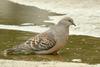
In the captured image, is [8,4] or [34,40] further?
[8,4]

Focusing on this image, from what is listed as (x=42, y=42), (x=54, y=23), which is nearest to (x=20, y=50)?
(x=42, y=42)

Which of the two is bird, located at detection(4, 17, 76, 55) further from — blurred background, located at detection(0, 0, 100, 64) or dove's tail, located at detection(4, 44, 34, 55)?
blurred background, located at detection(0, 0, 100, 64)

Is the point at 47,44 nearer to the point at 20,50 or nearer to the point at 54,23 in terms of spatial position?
the point at 20,50

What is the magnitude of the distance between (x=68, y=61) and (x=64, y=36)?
859 millimetres

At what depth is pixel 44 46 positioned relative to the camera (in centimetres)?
981

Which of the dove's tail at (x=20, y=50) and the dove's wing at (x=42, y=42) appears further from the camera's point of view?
the dove's wing at (x=42, y=42)

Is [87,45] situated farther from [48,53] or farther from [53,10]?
[53,10]

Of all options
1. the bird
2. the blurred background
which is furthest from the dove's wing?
the blurred background

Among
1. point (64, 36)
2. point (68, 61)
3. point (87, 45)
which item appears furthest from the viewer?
point (87, 45)

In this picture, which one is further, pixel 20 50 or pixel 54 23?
pixel 54 23

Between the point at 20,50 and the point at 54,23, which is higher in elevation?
the point at 54,23

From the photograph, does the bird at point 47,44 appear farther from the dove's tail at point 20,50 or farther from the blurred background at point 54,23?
the blurred background at point 54,23

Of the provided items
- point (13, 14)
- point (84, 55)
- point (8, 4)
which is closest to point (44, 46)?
point (84, 55)

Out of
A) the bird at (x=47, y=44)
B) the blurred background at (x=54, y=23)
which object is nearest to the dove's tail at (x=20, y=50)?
the bird at (x=47, y=44)
